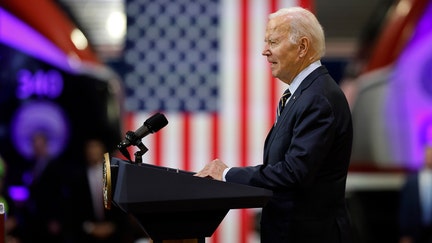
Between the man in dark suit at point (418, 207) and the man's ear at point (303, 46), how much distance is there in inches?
147

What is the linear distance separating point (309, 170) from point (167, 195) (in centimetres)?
39

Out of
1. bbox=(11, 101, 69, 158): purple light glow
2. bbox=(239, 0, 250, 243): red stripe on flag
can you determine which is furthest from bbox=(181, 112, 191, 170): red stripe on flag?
bbox=(11, 101, 69, 158): purple light glow

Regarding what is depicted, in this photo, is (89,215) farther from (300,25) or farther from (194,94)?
(300,25)

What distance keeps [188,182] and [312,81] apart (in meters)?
0.48

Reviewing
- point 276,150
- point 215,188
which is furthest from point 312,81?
point 215,188

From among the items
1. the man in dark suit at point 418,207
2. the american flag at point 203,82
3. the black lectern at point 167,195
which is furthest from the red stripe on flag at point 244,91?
the black lectern at point 167,195

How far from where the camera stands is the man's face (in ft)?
8.20

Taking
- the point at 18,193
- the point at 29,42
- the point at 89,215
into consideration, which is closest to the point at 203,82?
the point at 29,42

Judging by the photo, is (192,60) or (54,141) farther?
(192,60)

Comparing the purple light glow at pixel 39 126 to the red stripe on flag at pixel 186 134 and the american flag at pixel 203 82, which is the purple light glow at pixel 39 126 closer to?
the american flag at pixel 203 82

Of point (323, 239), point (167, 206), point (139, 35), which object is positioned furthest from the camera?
point (139, 35)

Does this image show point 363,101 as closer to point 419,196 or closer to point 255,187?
point 419,196

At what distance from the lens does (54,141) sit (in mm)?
5805

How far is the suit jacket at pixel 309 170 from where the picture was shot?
7.95 ft
